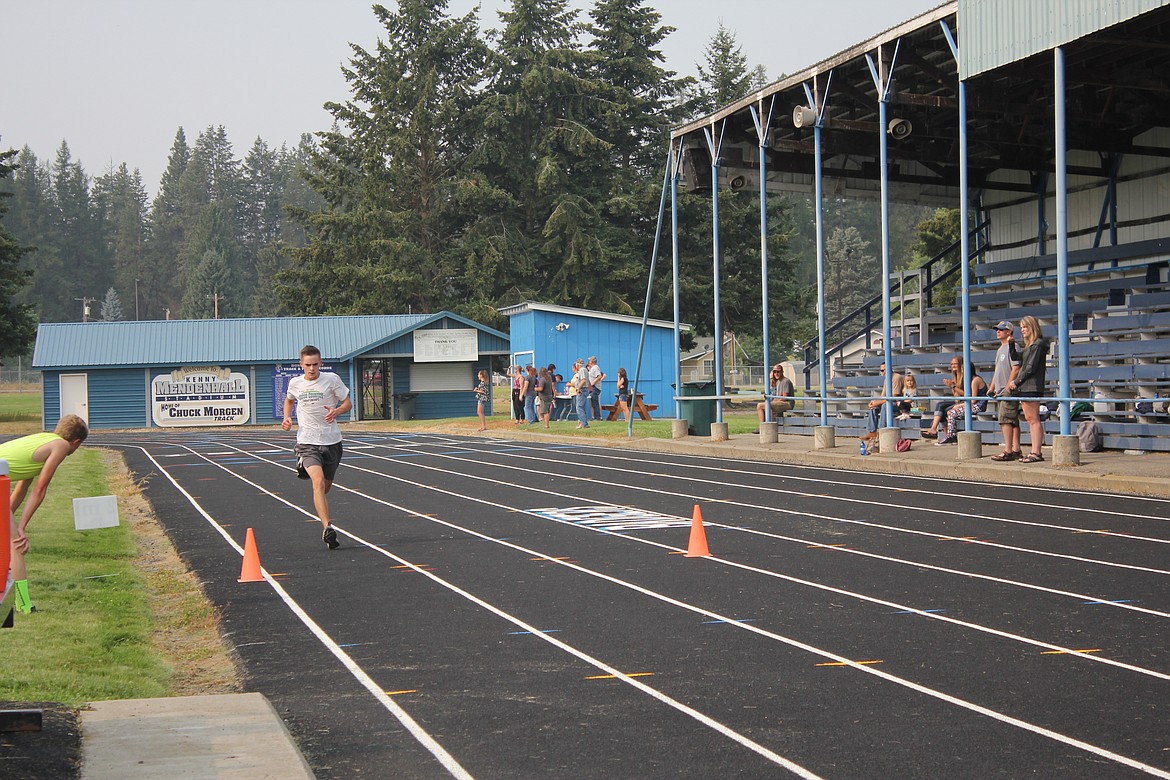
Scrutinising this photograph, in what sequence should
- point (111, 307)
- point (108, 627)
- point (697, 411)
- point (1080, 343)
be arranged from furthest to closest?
point (111, 307), point (697, 411), point (1080, 343), point (108, 627)

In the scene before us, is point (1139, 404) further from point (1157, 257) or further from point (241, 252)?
point (241, 252)

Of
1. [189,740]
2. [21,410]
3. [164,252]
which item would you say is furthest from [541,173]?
[164,252]

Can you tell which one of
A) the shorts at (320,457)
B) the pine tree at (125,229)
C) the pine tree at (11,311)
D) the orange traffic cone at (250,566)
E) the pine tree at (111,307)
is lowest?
the orange traffic cone at (250,566)

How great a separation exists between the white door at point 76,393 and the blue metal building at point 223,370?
4cm

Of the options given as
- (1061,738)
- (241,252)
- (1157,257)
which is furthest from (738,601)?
(241,252)

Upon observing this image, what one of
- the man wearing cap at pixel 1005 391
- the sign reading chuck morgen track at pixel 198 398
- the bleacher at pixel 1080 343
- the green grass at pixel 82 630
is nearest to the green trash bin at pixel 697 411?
the bleacher at pixel 1080 343

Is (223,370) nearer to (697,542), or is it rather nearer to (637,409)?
(637,409)

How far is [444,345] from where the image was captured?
168 feet

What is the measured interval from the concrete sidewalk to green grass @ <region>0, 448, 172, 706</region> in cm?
49

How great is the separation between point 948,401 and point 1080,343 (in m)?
2.36

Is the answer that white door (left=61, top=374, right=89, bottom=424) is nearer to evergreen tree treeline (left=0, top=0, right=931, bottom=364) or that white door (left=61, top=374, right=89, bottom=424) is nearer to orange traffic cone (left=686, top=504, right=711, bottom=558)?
evergreen tree treeline (left=0, top=0, right=931, bottom=364)

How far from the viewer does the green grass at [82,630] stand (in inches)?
278

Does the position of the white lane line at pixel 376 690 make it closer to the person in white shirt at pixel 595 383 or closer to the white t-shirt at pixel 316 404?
the white t-shirt at pixel 316 404

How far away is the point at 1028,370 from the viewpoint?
17.7m
